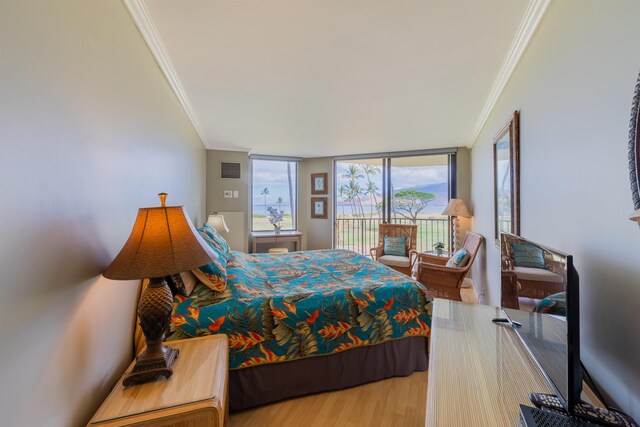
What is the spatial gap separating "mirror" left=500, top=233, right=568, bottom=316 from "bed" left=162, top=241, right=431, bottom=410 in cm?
70

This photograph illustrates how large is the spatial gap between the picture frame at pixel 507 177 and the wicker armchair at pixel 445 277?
539mm

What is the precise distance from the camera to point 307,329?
Answer: 169 cm

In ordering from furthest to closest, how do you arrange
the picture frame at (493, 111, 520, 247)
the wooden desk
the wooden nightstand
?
the wooden desk
the picture frame at (493, 111, 520, 247)
the wooden nightstand

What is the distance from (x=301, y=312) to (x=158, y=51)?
6.59 feet

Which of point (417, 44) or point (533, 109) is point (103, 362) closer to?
point (417, 44)

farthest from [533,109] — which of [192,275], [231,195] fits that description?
[231,195]

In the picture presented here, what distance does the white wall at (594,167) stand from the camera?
0.81 metres

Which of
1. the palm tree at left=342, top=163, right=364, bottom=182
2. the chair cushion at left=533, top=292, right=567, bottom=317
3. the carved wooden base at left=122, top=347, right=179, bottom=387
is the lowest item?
the carved wooden base at left=122, top=347, right=179, bottom=387

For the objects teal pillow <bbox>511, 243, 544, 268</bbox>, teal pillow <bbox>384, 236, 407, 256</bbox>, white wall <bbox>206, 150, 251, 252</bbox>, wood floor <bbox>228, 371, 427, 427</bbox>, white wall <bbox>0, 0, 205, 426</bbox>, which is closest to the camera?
white wall <bbox>0, 0, 205, 426</bbox>

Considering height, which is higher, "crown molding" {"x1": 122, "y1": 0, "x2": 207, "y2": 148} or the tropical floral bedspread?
"crown molding" {"x1": 122, "y1": 0, "x2": 207, "y2": 148}

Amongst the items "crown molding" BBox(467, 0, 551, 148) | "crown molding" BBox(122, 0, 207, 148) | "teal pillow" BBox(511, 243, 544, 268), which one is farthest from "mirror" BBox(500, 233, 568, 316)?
"crown molding" BBox(122, 0, 207, 148)

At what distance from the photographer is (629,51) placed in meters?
0.82

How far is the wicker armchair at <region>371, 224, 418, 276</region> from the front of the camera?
4062 millimetres

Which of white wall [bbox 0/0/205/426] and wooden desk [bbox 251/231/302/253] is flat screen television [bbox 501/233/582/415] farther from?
wooden desk [bbox 251/231/302/253]
